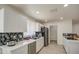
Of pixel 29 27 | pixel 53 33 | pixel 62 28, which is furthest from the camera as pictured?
pixel 62 28

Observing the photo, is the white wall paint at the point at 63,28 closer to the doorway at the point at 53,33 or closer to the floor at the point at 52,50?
the doorway at the point at 53,33


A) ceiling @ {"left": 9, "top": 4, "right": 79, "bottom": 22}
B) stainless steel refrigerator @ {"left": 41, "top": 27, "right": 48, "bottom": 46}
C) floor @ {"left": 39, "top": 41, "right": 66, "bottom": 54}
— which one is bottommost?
floor @ {"left": 39, "top": 41, "right": 66, "bottom": 54}

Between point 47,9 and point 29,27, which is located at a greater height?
point 47,9

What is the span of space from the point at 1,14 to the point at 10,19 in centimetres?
30

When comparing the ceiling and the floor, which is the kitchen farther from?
the floor

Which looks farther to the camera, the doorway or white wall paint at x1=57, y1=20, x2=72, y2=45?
A: white wall paint at x1=57, y1=20, x2=72, y2=45

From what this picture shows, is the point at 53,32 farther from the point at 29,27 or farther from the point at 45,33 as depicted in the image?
the point at 29,27

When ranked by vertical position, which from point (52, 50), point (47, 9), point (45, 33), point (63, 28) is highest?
point (47, 9)

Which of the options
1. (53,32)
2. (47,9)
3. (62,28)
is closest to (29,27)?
(47,9)

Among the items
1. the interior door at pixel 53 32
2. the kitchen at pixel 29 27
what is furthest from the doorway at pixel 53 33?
the kitchen at pixel 29 27

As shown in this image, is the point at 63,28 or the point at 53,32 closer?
the point at 53,32

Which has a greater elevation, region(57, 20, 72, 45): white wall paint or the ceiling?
the ceiling

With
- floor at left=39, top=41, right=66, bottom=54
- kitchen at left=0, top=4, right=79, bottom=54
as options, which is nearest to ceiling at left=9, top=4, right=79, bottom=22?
kitchen at left=0, top=4, right=79, bottom=54
